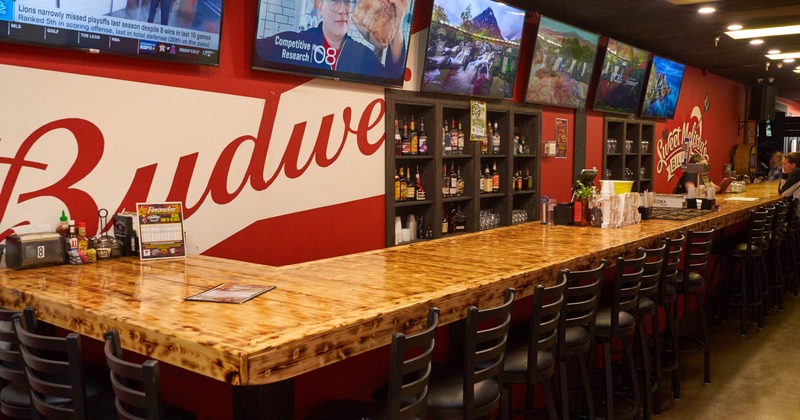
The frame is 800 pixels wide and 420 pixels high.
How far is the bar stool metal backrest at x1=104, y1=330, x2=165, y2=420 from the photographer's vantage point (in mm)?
1534

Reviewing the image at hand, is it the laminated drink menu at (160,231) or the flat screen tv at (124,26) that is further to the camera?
the laminated drink menu at (160,231)

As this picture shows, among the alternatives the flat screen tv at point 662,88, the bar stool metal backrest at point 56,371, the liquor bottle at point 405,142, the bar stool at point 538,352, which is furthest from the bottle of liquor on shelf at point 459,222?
the flat screen tv at point 662,88

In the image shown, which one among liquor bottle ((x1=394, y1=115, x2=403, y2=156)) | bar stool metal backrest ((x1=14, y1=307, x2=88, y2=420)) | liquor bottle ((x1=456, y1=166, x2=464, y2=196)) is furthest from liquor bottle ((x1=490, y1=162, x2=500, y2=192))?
bar stool metal backrest ((x1=14, y1=307, x2=88, y2=420))

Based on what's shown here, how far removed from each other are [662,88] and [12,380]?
335 inches

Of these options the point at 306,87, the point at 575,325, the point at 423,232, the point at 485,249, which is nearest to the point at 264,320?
the point at 575,325

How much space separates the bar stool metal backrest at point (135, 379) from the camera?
5.03ft

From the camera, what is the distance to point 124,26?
3039 millimetres

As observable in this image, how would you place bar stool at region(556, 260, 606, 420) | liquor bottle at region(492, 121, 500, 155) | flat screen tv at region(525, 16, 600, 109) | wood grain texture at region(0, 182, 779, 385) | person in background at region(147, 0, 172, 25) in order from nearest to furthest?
wood grain texture at region(0, 182, 779, 385) < bar stool at region(556, 260, 606, 420) < person in background at region(147, 0, 172, 25) < liquor bottle at region(492, 121, 500, 155) < flat screen tv at region(525, 16, 600, 109)

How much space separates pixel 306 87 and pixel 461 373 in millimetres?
2399

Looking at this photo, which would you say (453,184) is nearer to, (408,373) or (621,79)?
(621,79)

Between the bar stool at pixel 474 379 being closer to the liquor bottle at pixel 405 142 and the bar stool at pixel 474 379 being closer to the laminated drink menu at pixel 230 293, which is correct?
the laminated drink menu at pixel 230 293

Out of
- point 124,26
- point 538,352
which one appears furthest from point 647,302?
point 124,26

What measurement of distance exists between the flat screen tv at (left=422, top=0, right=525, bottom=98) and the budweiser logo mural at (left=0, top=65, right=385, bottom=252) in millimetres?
643

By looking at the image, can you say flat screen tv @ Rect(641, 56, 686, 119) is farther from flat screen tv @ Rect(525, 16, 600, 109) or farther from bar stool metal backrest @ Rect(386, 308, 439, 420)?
bar stool metal backrest @ Rect(386, 308, 439, 420)
